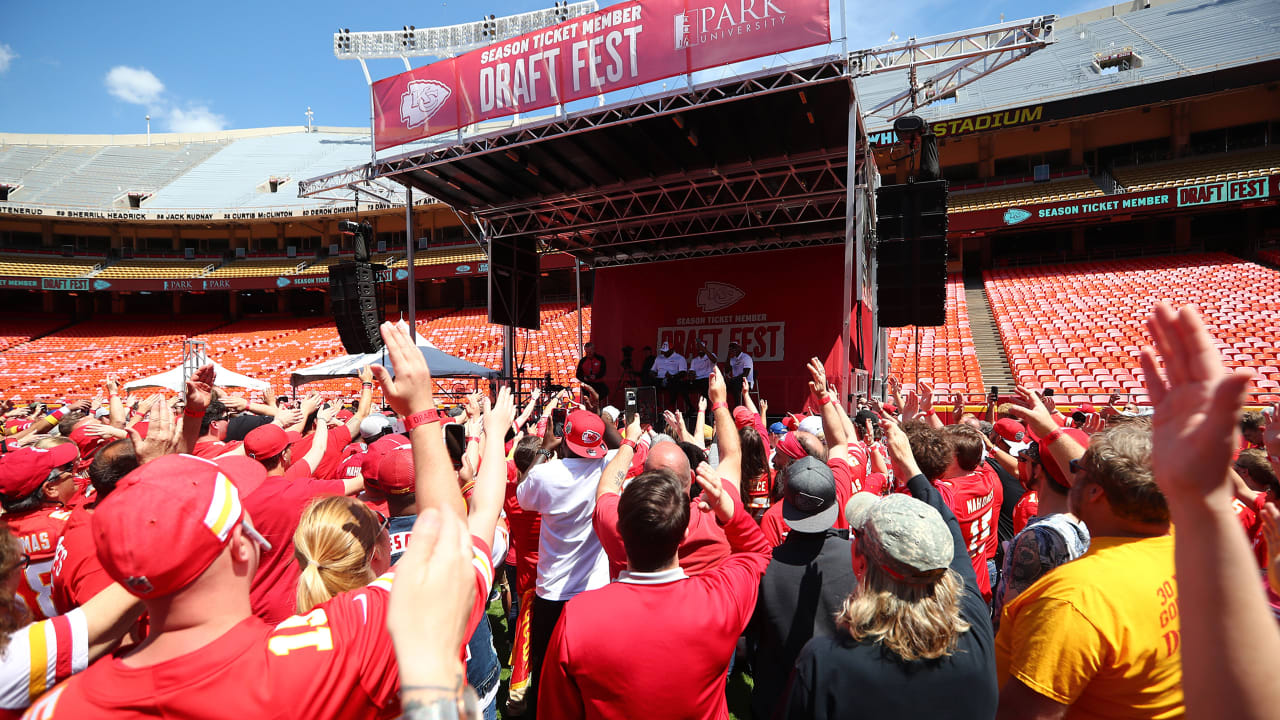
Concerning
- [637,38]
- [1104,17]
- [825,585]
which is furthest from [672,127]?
[1104,17]

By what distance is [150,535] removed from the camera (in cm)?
113

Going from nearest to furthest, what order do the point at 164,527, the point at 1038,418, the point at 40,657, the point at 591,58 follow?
the point at 164,527, the point at 40,657, the point at 1038,418, the point at 591,58

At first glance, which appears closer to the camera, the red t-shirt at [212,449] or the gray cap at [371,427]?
the red t-shirt at [212,449]

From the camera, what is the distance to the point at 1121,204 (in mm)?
21688

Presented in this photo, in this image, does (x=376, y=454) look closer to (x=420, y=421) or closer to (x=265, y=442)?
(x=420, y=421)

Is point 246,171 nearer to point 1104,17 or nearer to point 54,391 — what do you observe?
point 54,391

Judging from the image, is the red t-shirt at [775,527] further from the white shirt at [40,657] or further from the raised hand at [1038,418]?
the white shirt at [40,657]

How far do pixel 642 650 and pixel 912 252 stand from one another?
8635mm

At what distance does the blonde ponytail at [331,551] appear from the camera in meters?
1.66

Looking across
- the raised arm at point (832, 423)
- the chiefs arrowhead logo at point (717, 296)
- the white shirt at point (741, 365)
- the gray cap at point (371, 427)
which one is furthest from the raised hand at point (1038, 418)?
the chiefs arrowhead logo at point (717, 296)

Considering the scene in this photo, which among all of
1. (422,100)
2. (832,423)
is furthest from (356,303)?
(832,423)

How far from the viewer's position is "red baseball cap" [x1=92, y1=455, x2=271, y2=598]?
44.1 inches

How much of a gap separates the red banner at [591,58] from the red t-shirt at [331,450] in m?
7.24

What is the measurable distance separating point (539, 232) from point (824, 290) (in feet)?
22.8
